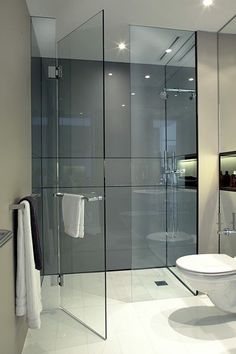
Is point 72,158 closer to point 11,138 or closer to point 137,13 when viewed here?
point 11,138

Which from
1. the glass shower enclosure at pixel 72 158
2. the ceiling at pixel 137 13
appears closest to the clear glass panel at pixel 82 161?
the glass shower enclosure at pixel 72 158

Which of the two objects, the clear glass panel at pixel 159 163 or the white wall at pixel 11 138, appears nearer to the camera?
the white wall at pixel 11 138

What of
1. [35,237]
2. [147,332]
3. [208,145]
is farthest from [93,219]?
[208,145]

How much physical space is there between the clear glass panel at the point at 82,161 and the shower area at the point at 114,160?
11mm

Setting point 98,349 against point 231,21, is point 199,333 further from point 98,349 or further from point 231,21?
point 231,21

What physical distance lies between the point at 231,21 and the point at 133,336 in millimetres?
2836

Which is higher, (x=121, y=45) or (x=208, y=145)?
(x=121, y=45)

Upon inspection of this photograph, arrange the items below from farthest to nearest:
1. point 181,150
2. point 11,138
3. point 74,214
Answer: point 181,150 → point 74,214 → point 11,138

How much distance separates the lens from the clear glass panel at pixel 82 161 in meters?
2.52

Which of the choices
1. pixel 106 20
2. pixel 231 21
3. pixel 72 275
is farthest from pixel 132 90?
pixel 72 275

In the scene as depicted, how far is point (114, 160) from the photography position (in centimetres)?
335

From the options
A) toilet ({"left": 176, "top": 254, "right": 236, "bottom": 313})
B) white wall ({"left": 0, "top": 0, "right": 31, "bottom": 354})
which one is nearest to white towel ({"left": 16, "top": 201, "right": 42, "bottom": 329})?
white wall ({"left": 0, "top": 0, "right": 31, "bottom": 354})

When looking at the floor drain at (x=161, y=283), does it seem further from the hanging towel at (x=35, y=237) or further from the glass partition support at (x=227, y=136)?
the hanging towel at (x=35, y=237)

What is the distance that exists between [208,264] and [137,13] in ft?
7.22
